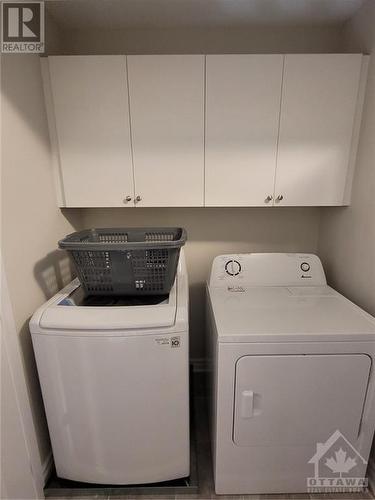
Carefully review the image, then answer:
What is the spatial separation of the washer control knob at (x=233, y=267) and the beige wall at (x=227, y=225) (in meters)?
0.30

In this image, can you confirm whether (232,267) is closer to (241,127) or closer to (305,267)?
(305,267)

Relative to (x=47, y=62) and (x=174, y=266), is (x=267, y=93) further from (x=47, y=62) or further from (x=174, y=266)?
(x=47, y=62)

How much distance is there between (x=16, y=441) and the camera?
113 cm

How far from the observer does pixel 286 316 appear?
126 centimetres

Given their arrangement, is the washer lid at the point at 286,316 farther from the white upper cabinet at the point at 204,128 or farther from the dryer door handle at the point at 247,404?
the white upper cabinet at the point at 204,128

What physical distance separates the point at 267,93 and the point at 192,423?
214 cm

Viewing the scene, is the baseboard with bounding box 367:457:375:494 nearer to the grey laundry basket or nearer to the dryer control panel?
the dryer control panel

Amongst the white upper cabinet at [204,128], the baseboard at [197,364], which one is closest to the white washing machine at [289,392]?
the white upper cabinet at [204,128]

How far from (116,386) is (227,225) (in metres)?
1.31

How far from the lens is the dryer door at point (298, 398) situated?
3.70ft

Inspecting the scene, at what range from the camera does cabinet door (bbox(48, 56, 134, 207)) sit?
4.51 feet
